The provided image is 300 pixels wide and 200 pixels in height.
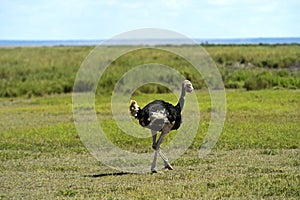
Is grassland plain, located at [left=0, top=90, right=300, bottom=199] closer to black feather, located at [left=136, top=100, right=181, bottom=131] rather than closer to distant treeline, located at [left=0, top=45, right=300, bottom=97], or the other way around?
black feather, located at [left=136, top=100, right=181, bottom=131]

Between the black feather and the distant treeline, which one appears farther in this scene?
the distant treeline

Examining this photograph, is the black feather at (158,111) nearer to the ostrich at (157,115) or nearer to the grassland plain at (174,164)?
the ostrich at (157,115)

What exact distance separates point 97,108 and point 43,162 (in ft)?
51.7

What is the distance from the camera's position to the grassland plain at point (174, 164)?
497 inches

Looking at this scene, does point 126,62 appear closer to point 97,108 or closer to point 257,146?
point 97,108

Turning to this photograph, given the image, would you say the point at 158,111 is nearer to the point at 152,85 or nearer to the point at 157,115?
the point at 157,115

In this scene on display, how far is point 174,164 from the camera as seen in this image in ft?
53.6

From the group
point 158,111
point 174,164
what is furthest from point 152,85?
point 158,111

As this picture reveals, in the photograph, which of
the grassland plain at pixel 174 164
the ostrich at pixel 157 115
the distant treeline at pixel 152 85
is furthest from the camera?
the distant treeline at pixel 152 85

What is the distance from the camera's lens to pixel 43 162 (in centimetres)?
1747

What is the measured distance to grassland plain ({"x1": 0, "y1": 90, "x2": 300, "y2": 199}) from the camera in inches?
497

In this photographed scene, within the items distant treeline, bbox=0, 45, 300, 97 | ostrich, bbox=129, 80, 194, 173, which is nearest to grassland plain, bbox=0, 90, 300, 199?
ostrich, bbox=129, 80, 194, 173

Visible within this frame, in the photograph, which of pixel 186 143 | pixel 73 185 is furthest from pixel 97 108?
pixel 73 185

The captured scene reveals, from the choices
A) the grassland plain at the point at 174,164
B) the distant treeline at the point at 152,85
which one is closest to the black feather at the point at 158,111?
the grassland plain at the point at 174,164
